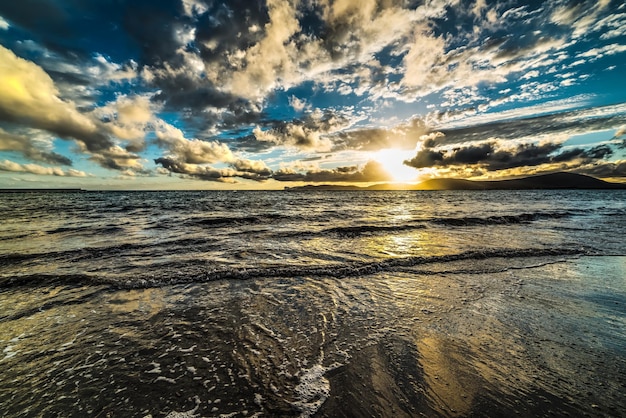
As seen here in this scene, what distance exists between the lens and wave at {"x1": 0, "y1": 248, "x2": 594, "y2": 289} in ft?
25.6

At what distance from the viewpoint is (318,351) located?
4383 mm

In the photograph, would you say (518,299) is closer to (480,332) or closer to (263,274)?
(480,332)

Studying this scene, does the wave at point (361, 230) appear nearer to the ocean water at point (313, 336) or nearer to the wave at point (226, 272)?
the ocean water at point (313, 336)

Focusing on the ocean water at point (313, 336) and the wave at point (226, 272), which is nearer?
the ocean water at point (313, 336)

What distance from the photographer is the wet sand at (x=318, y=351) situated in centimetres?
327

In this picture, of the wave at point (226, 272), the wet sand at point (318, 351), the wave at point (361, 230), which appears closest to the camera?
the wet sand at point (318, 351)

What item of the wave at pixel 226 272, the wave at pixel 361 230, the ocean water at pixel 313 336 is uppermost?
the ocean water at pixel 313 336

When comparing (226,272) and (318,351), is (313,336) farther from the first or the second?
(226,272)

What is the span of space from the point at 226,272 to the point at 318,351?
522 cm

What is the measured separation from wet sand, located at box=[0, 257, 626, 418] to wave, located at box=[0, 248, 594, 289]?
0.58 metres

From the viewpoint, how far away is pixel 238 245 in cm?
1323

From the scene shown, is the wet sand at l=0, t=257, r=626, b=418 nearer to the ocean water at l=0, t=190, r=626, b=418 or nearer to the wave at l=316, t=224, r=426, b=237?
the ocean water at l=0, t=190, r=626, b=418

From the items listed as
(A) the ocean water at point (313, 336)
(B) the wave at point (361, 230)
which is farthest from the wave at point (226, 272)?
(B) the wave at point (361, 230)

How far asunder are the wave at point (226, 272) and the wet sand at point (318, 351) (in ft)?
1.90
